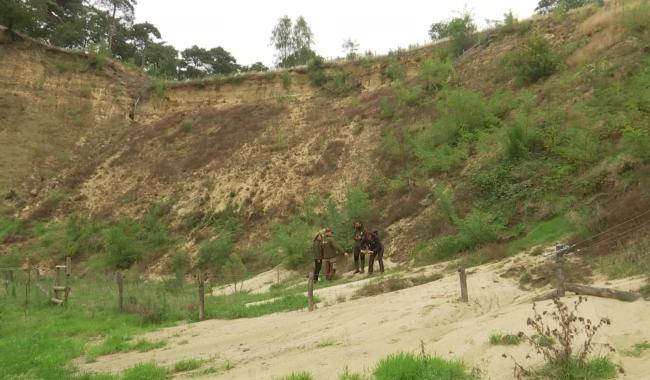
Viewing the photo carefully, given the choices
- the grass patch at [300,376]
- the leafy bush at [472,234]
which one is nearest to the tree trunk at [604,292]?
the grass patch at [300,376]

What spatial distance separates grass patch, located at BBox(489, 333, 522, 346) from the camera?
6.18m

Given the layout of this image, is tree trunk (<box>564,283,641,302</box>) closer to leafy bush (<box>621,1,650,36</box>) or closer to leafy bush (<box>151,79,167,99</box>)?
leafy bush (<box>621,1,650,36</box>)

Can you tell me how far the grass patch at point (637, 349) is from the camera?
5.54 m

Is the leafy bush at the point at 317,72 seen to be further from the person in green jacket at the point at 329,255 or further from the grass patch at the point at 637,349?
the grass patch at the point at 637,349

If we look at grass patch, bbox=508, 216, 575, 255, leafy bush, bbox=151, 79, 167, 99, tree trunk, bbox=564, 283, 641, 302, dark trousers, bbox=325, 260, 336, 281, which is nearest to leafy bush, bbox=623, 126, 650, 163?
grass patch, bbox=508, 216, 575, 255

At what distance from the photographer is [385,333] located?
7.78 m

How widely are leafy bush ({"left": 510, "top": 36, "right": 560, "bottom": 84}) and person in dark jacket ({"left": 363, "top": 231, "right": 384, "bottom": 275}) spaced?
11.1 meters

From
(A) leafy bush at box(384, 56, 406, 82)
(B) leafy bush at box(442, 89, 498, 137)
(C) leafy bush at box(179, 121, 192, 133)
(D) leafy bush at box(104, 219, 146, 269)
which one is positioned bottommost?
(D) leafy bush at box(104, 219, 146, 269)

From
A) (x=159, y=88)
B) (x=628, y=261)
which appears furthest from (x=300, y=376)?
(x=159, y=88)

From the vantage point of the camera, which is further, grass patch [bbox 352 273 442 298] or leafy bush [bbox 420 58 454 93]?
leafy bush [bbox 420 58 454 93]

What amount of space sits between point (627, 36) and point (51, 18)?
39.9 meters

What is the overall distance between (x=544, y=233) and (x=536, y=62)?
10989 mm

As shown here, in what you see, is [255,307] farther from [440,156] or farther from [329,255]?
[440,156]

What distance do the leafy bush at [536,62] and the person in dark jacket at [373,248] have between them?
11147mm
